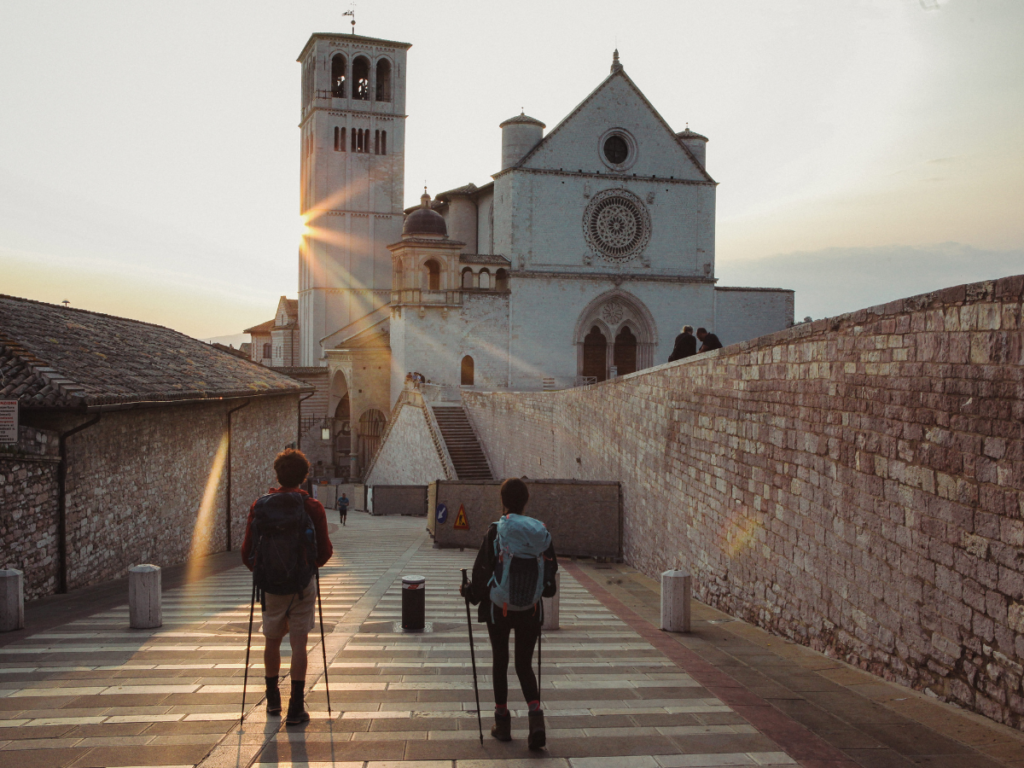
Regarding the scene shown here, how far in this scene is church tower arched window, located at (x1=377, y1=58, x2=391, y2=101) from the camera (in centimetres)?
5878

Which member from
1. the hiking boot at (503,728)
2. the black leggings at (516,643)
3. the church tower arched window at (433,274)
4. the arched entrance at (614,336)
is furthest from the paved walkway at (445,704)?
the church tower arched window at (433,274)

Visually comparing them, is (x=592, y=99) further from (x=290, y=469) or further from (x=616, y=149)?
(x=290, y=469)

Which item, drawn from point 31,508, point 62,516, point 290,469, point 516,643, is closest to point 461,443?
point 62,516

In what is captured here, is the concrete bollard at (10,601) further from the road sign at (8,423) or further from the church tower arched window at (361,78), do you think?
the church tower arched window at (361,78)

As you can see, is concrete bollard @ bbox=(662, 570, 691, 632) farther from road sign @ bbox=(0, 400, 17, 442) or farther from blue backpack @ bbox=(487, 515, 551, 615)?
road sign @ bbox=(0, 400, 17, 442)

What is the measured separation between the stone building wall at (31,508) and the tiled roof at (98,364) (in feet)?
2.00

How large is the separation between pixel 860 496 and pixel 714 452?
4.21 meters

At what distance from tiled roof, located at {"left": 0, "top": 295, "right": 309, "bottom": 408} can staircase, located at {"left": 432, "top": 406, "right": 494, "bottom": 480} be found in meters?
12.3

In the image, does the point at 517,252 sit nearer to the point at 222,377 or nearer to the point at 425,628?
the point at 222,377

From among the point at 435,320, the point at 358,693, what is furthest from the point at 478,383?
the point at 358,693

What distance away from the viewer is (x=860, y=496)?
7758mm

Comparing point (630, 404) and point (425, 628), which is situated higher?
point (630, 404)

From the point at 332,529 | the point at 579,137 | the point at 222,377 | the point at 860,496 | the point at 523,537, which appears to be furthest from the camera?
the point at 579,137

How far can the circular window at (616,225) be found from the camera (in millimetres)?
43125
